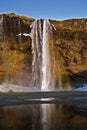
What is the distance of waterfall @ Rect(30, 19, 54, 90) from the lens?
230ft

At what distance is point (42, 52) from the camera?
71.7 m

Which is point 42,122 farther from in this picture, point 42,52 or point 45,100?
point 42,52

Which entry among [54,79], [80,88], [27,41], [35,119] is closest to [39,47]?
[27,41]

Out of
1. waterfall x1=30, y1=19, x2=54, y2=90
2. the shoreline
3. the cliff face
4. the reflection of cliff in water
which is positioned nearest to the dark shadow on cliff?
the cliff face

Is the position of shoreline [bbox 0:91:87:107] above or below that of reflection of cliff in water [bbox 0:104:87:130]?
above

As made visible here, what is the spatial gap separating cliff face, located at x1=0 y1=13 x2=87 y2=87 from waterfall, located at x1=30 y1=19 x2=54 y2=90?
1048mm

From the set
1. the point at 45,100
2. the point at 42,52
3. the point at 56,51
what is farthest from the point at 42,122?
the point at 56,51

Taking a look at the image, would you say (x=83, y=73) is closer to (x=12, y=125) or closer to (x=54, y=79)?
(x=54, y=79)

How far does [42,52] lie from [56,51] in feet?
11.1

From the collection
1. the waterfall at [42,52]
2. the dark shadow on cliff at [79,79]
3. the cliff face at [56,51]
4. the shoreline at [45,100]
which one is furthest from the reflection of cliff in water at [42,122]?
the dark shadow on cliff at [79,79]

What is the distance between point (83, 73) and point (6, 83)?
16234 millimetres

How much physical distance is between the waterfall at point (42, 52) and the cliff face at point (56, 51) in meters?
1.05

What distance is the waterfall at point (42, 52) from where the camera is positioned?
2763 inches

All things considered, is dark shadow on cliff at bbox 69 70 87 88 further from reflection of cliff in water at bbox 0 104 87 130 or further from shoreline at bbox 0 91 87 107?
reflection of cliff in water at bbox 0 104 87 130
